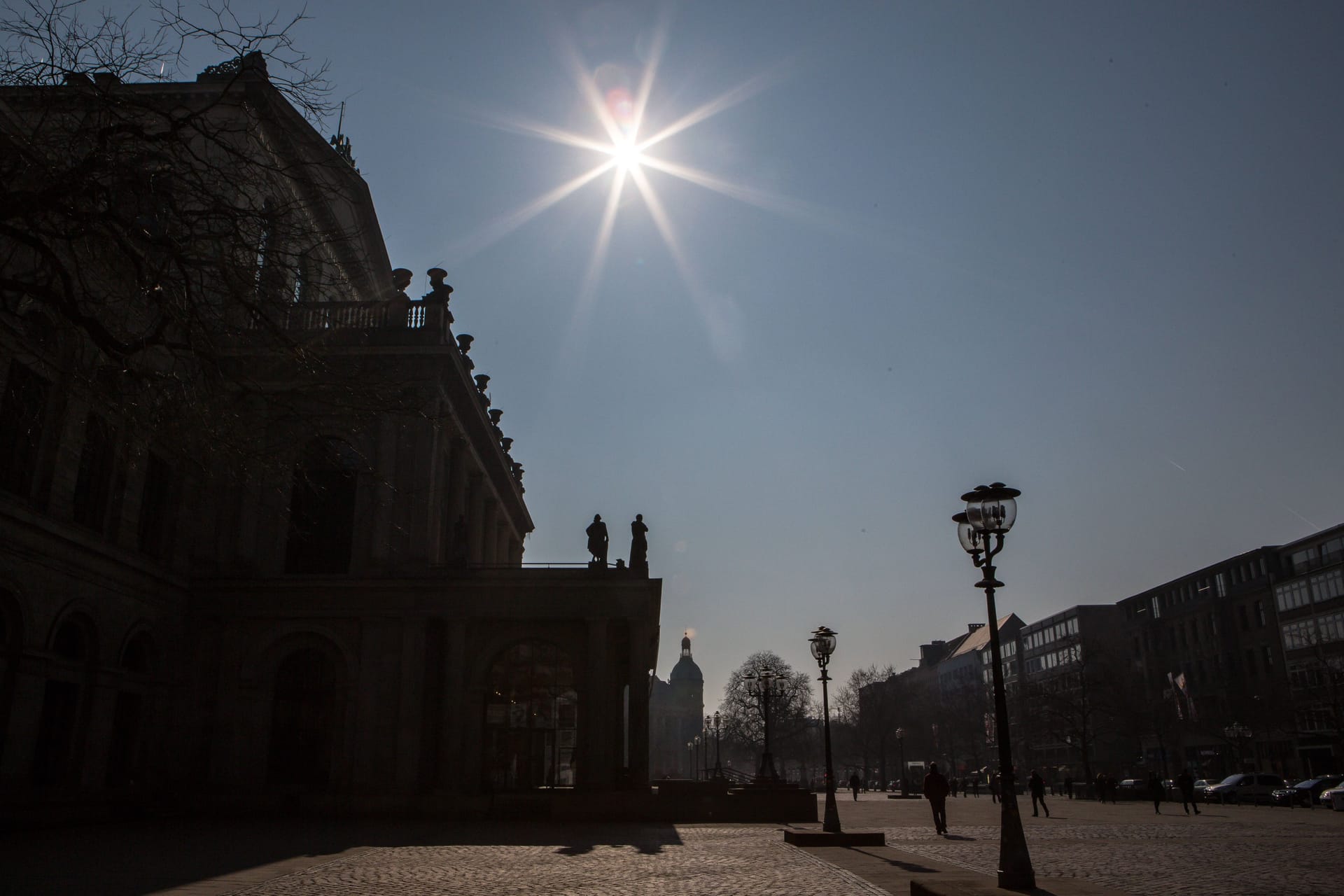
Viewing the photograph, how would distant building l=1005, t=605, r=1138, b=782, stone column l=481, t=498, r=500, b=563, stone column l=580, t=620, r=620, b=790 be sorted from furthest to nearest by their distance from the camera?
distant building l=1005, t=605, r=1138, b=782 → stone column l=481, t=498, r=500, b=563 → stone column l=580, t=620, r=620, b=790

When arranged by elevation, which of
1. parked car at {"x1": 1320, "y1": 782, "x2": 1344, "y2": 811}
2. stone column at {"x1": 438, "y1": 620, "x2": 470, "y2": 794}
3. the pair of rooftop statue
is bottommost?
parked car at {"x1": 1320, "y1": 782, "x2": 1344, "y2": 811}

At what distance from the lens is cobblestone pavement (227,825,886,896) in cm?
1381

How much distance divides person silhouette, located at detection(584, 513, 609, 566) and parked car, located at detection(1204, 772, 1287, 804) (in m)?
36.5

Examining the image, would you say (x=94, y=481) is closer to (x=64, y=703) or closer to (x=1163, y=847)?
(x=64, y=703)

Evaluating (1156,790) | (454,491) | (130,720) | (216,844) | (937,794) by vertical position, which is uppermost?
(454,491)

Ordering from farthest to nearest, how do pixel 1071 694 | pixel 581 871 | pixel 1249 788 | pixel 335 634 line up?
pixel 1071 694 < pixel 1249 788 < pixel 335 634 < pixel 581 871

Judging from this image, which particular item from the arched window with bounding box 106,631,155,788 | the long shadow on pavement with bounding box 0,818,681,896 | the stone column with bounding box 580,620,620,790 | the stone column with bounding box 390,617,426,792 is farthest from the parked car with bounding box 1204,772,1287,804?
the arched window with bounding box 106,631,155,788

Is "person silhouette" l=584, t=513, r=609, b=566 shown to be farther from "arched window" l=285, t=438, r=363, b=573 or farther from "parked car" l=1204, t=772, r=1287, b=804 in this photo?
"parked car" l=1204, t=772, r=1287, b=804

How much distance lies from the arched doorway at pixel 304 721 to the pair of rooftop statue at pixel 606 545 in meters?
9.37

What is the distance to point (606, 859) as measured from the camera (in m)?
19.0

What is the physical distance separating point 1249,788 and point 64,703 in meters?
51.8

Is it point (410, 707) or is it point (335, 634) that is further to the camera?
point (335, 634)

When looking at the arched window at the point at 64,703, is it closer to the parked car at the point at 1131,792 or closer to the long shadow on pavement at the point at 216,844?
the long shadow on pavement at the point at 216,844

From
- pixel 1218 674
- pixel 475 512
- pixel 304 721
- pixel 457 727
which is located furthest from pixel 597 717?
pixel 1218 674
